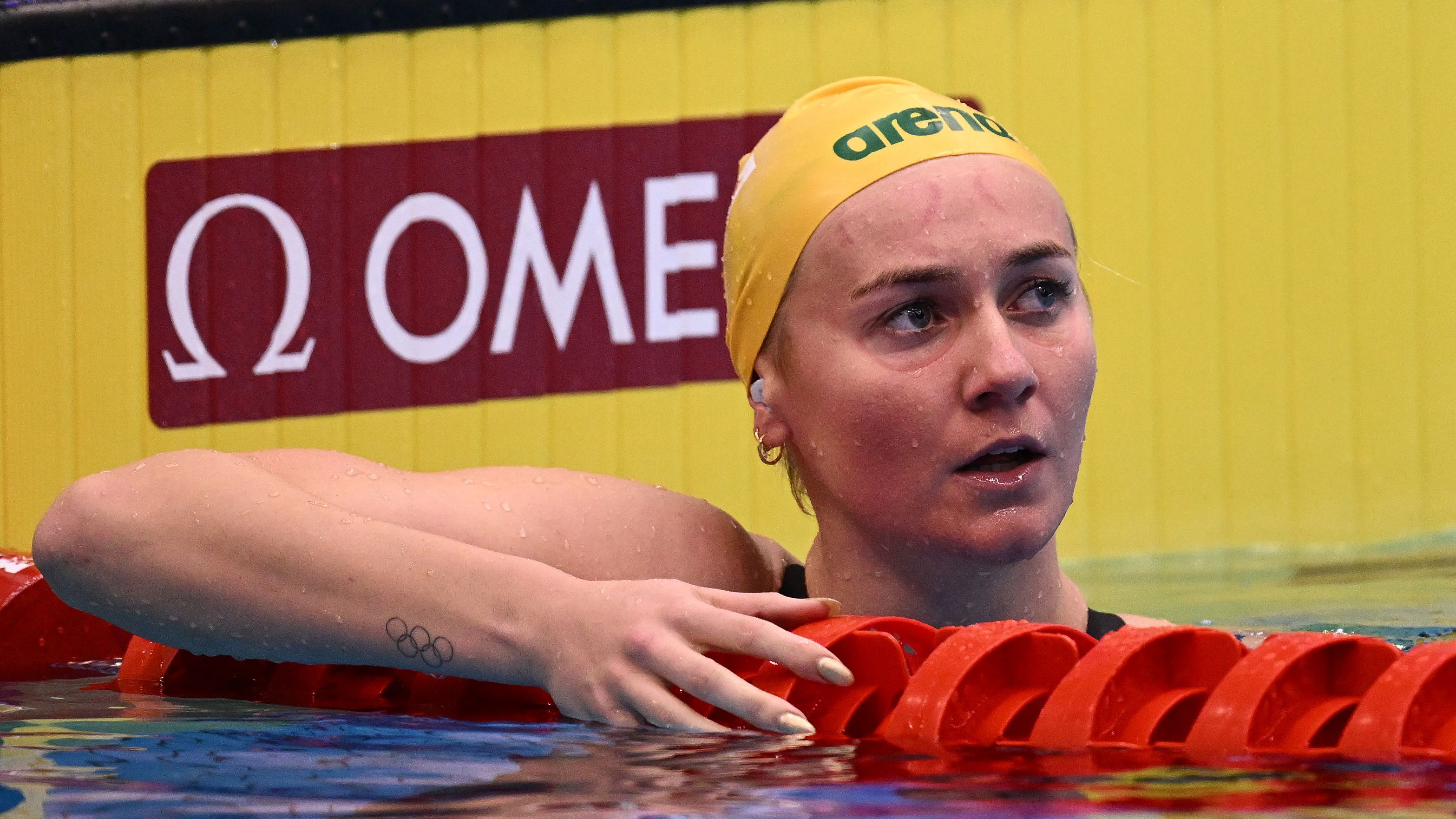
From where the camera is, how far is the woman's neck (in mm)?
1938

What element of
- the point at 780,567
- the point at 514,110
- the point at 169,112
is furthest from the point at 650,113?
the point at 780,567

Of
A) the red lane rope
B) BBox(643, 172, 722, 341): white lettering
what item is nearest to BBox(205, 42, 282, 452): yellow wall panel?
BBox(643, 172, 722, 341): white lettering

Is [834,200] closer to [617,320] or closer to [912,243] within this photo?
[912,243]

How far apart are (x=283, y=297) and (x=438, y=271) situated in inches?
25.2

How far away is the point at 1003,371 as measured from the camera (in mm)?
1672

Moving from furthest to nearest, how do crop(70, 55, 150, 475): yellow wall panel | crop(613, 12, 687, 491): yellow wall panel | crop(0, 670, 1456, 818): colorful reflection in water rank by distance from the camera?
crop(70, 55, 150, 475): yellow wall panel → crop(613, 12, 687, 491): yellow wall panel → crop(0, 670, 1456, 818): colorful reflection in water

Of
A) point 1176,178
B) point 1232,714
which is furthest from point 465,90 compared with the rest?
point 1232,714

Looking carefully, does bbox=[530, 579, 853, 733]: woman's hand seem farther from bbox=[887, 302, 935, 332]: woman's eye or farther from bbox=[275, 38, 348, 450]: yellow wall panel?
bbox=[275, 38, 348, 450]: yellow wall panel

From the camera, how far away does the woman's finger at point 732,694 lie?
53.8 inches

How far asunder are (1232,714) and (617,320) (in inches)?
162

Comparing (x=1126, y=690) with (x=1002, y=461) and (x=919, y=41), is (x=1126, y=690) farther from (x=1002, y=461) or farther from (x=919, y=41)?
(x=919, y=41)

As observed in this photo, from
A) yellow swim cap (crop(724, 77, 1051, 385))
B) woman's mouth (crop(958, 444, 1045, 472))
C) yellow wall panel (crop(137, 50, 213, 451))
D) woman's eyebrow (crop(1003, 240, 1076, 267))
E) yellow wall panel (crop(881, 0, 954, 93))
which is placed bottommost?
woman's mouth (crop(958, 444, 1045, 472))

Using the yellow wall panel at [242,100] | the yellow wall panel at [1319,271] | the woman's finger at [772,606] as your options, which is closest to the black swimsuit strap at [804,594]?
the woman's finger at [772,606]

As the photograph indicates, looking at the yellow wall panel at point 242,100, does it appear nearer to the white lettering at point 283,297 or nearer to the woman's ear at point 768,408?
the white lettering at point 283,297
